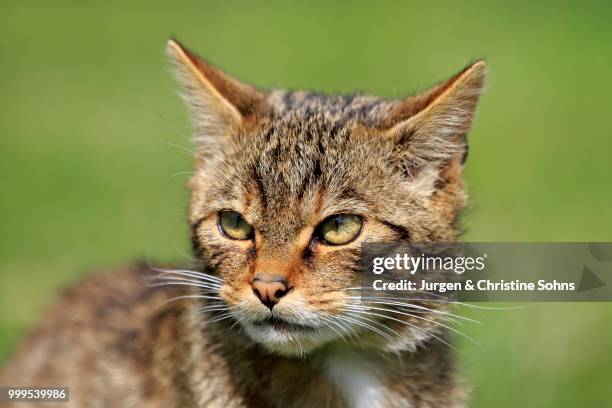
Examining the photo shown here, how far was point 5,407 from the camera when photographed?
5516mm

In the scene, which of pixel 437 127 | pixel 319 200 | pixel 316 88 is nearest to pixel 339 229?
pixel 319 200

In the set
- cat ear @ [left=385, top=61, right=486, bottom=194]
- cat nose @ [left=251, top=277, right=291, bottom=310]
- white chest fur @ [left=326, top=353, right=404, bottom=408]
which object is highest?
cat ear @ [left=385, top=61, right=486, bottom=194]

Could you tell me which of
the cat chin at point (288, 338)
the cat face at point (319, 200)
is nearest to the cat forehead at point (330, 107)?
the cat face at point (319, 200)

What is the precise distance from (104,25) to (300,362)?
11308 millimetres

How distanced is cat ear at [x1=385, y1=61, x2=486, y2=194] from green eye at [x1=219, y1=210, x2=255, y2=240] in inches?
31.1

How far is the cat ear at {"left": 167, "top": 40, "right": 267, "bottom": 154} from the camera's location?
4816 mm

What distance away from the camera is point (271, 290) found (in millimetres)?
4078

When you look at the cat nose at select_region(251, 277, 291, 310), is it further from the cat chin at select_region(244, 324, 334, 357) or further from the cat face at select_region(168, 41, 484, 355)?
the cat chin at select_region(244, 324, 334, 357)

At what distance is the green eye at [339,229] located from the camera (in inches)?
170

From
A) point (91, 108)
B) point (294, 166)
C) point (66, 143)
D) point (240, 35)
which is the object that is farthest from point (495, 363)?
point (240, 35)

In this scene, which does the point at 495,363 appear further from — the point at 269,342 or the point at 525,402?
the point at 269,342

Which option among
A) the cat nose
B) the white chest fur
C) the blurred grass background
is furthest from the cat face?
the blurred grass background

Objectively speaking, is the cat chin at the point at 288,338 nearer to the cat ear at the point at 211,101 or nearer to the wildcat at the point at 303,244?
the wildcat at the point at 303,244

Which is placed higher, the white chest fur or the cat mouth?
the cat mouth
